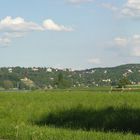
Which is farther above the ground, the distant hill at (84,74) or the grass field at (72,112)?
the distant hill at (84,74)

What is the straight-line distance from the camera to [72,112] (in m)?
29.9

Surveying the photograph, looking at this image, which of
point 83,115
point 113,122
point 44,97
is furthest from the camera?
point 44,97

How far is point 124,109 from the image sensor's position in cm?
2731

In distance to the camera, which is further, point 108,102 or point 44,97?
point 44,97

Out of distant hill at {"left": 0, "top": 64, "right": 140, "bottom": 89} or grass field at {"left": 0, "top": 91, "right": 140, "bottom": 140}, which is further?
distant hill at {"left": 0, "top": 64, "right": 140, "bottom": 89}

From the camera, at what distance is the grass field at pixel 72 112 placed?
24.5 m

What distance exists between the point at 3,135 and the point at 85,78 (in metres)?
137

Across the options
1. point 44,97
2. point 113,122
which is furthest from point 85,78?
point 113,122

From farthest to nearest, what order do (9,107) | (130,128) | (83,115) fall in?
(9,107)
(83,115)
(130,128)

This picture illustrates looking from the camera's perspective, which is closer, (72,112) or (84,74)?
(72,112)

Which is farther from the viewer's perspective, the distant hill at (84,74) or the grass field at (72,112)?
the distant hill at (84,74)

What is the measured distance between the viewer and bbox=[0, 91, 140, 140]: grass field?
80.5 feet

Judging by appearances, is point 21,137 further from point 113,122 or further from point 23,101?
point 23,101

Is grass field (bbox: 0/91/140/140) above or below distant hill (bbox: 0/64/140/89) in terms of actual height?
below
